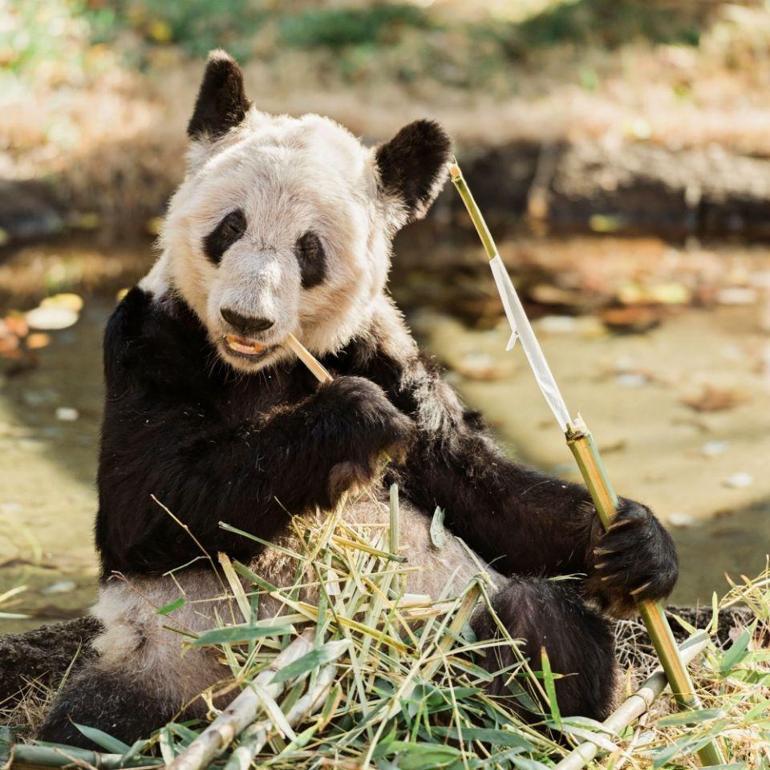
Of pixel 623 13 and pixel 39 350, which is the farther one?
pixel 623 13

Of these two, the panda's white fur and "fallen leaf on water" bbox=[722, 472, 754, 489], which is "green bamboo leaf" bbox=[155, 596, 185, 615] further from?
"fallen leaf on water" bbox=[722, 472, 754, 489]

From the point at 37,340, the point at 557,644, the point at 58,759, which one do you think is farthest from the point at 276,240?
the point at 37,340

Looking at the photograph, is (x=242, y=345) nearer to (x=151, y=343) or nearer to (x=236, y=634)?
(x=151, y=343)

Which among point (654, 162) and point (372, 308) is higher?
point (372, 308)

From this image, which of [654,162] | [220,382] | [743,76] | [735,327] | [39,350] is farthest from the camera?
[743,76]

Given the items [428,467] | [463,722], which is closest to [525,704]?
[463,722]

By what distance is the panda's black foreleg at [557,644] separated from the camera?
3.43 meters

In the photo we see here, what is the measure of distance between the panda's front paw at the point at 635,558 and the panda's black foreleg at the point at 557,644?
0.53ft

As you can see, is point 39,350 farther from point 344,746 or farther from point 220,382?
point 344,746

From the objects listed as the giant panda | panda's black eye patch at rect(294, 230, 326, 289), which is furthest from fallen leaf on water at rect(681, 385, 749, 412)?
panda's black eye patch at rect(294, 230, 326, 289)

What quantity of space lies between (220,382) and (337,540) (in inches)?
24.0

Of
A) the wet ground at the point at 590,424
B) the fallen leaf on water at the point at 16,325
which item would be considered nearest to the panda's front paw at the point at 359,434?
the wet ground at the point at 590,424

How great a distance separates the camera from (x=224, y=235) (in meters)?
3.48

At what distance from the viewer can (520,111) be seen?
37.4 ft
